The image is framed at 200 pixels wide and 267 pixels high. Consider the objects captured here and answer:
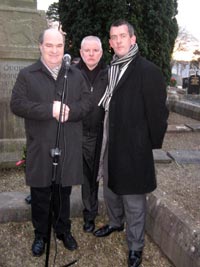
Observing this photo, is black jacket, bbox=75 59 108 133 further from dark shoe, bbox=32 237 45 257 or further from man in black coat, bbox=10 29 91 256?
dark shoe, bbox=32 237 45 257

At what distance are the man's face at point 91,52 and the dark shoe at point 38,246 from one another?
1703mm

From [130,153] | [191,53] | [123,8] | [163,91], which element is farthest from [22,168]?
[191,53]

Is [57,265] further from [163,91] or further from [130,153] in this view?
Answer: [163,91]

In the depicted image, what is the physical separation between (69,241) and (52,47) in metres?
1.80

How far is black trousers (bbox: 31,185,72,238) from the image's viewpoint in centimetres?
300

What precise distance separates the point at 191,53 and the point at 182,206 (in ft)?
165

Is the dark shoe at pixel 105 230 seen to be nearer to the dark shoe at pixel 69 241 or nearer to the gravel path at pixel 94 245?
the gravel path at pixel 94 245

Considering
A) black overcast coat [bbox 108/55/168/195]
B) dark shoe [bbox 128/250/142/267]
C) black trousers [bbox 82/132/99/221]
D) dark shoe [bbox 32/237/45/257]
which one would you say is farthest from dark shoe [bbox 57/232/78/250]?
black overcast coat [bbox 108/55/168/195]

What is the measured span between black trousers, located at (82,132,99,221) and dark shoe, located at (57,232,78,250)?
35 cm

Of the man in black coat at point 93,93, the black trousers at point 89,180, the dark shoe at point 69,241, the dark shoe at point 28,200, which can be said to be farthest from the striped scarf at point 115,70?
the dark shoe at point 28,200

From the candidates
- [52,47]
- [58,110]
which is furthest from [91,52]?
[58,110]

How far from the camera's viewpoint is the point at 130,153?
9.28 feet

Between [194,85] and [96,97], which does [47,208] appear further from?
[194,85]

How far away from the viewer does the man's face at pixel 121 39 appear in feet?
9.12
